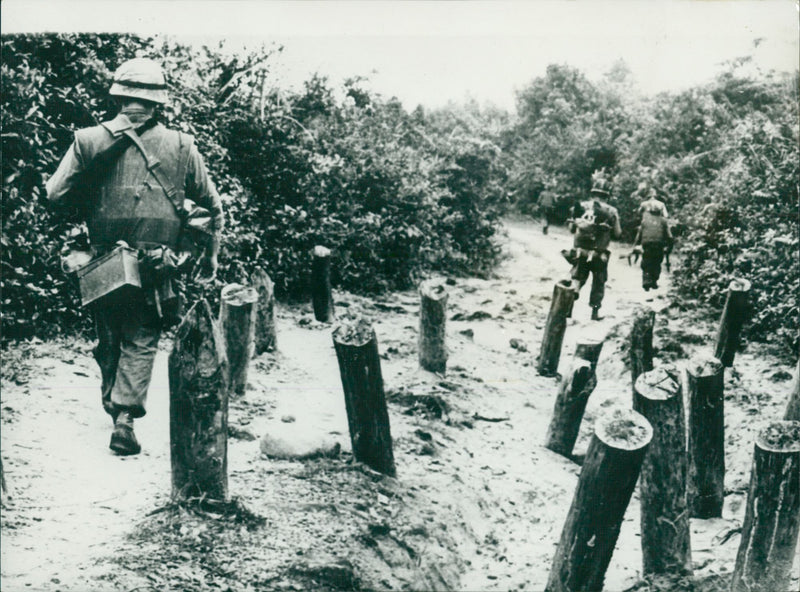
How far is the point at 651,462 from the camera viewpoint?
4492 millimetres

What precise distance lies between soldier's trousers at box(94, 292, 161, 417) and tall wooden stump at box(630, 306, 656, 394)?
4116 millimetres

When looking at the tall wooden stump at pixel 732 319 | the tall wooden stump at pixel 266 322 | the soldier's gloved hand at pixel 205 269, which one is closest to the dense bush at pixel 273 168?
the tall wooden stump at pixel 266 322

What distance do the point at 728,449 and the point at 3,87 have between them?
592 centimetres

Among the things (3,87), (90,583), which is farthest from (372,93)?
(90,583)

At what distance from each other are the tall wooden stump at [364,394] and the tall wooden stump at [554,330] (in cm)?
295

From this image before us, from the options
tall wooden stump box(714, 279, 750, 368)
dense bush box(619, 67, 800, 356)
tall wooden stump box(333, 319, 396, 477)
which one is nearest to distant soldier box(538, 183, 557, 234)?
dense bush box(619, 67, 800, 356)

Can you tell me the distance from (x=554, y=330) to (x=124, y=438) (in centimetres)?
433

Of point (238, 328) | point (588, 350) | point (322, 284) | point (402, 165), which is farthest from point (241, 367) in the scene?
point (588, 350)

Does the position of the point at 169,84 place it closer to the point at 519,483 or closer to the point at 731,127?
the point at 519,483

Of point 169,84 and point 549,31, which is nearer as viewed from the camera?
point 549,31

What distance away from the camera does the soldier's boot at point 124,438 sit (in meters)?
4.35

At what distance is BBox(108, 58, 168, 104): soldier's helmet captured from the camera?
14.0ft

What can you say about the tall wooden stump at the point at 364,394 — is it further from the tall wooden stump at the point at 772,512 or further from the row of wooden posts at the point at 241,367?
the tall wooden stump at the point at 772,512

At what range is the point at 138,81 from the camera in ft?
14.0
